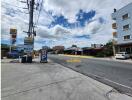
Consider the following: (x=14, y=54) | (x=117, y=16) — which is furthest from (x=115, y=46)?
(x=14, y=54)

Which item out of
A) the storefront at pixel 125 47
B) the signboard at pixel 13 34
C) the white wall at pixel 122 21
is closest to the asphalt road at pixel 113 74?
the signboard at pixel 13 34

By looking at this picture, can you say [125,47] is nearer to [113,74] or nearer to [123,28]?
[123,28]

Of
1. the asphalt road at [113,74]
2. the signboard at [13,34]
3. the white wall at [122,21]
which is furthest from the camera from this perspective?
the white wall at [122,21]

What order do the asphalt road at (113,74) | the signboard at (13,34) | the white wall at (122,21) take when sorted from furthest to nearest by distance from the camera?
1. the white wall at (122,21)
2. the signboard at (13,34)
3. the asphalt road at (113,74)

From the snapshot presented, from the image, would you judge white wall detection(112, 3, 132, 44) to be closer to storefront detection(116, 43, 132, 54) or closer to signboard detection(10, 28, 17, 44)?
storefront detection(116, 43, 132, 54)

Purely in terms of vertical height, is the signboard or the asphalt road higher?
the signboard

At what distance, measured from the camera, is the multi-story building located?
42.0 m

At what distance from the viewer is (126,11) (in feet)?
142

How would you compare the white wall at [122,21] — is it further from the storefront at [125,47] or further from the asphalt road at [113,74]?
the asphalt road at [113,74]

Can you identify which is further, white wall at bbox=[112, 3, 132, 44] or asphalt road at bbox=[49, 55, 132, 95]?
white wall at bbox=[112, 3, 132, 44]

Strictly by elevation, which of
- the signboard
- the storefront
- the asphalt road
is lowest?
the asphalt road

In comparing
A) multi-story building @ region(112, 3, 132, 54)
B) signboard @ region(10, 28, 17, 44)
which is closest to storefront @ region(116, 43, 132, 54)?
multi-story building @ region(112, 3, 132, 54)

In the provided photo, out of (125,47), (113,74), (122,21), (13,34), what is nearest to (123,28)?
(122,21)

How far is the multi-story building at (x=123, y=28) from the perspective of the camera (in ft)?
138
